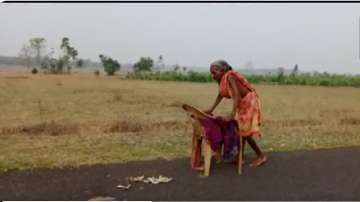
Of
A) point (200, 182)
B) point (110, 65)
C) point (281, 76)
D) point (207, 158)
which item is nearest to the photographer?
point (200, 182)

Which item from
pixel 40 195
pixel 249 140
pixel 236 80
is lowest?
pixel 40 195

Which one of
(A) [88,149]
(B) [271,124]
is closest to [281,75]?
(B) [271,124]

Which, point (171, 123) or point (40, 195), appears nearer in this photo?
point (40, 195)

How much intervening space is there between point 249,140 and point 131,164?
1.56m

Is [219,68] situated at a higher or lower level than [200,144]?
higher

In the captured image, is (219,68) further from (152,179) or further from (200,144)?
(152,179)

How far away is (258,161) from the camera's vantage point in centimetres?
563

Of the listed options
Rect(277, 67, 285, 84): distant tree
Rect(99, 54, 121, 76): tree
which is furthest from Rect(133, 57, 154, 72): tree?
Rect(277, 67, 285, 84): distant tree

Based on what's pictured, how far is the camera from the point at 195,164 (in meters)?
5.43

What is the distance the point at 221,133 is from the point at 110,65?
51.6 metres

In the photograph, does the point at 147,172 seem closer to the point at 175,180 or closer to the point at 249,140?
the point at 175,180

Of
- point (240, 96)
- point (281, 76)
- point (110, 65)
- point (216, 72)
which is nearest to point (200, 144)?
point (240, 96)

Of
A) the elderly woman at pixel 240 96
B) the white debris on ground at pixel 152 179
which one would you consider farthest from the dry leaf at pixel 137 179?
the elderly woman at pixel 240 96

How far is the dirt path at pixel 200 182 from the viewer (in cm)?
451
